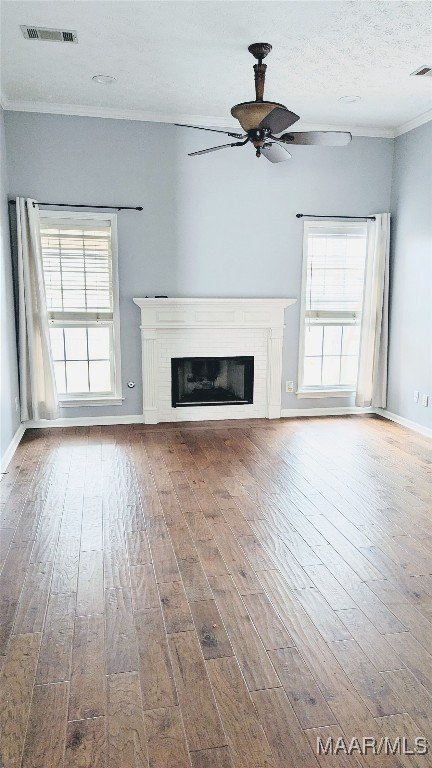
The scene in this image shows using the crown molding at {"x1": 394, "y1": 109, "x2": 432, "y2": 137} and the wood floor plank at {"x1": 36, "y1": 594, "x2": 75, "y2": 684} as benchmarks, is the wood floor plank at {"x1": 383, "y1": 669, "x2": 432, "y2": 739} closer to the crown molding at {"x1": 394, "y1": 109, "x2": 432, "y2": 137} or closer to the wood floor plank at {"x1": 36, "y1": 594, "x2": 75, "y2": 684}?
the wood floor plank at {"x1": 36, "y1": 594, "x2": 75, "y2": 684}

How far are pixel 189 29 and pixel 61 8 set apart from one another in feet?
2.59

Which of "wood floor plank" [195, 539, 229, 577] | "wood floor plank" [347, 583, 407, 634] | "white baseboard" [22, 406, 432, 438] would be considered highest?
"white baseboard" [22, 406, 432, 438]

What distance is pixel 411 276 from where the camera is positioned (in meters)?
5.61

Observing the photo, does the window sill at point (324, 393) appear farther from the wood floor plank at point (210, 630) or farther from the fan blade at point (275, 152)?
the wood floor plank at point (210, 630)

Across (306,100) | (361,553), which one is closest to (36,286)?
(306,100)

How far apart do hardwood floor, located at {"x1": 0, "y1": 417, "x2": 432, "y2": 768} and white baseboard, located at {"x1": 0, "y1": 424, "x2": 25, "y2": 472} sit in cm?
8

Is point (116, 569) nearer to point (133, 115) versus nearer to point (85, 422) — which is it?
point (85, 422)

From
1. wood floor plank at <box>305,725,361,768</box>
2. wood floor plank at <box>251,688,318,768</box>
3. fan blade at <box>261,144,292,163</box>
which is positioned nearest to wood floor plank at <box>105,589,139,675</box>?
wood floor plank at <box>251,688,318,768</box>

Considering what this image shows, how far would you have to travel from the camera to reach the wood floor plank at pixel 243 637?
2041 millimetres

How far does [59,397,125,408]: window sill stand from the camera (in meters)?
5.58

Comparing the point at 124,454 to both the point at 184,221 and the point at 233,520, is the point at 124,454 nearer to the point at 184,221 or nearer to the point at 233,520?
the point at 233,520

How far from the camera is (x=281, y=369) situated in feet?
19.6

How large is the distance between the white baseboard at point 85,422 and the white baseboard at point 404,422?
2.70 m

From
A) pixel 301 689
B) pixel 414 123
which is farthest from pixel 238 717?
pixel 414 123
